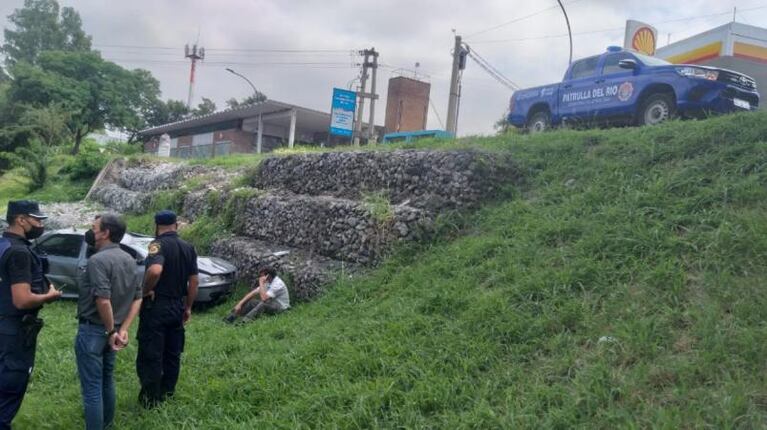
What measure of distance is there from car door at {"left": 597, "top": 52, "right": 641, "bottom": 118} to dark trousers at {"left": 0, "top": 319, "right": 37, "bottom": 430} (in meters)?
9.43

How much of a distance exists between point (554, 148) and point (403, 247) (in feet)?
9.76

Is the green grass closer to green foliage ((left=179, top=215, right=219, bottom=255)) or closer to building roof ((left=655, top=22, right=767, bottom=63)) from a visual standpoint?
green foliage ((left=179, top=215, right=219, bottom=255))

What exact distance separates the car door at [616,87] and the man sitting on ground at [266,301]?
6605 millimetres

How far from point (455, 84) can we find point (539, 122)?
364 centimetres

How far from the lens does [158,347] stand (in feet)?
15.3

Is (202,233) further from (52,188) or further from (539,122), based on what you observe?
(52,188)

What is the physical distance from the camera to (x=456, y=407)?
13.5 feet

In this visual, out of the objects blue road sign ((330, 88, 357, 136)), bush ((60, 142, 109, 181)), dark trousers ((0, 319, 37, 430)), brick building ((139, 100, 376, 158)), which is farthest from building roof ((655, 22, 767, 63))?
bush ((60, 142, 109, 181))

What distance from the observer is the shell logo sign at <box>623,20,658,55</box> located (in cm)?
1831

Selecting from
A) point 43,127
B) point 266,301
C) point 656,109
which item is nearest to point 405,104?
point 43,127

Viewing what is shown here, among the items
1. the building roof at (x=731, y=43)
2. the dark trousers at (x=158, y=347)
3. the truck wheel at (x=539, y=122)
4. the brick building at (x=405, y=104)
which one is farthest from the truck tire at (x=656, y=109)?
the brick building at (x=405, y=104)

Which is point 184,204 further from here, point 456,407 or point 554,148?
point 456,407

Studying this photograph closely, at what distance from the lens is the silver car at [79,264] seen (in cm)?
879

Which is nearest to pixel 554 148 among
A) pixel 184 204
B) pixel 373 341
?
pixel 373 341
